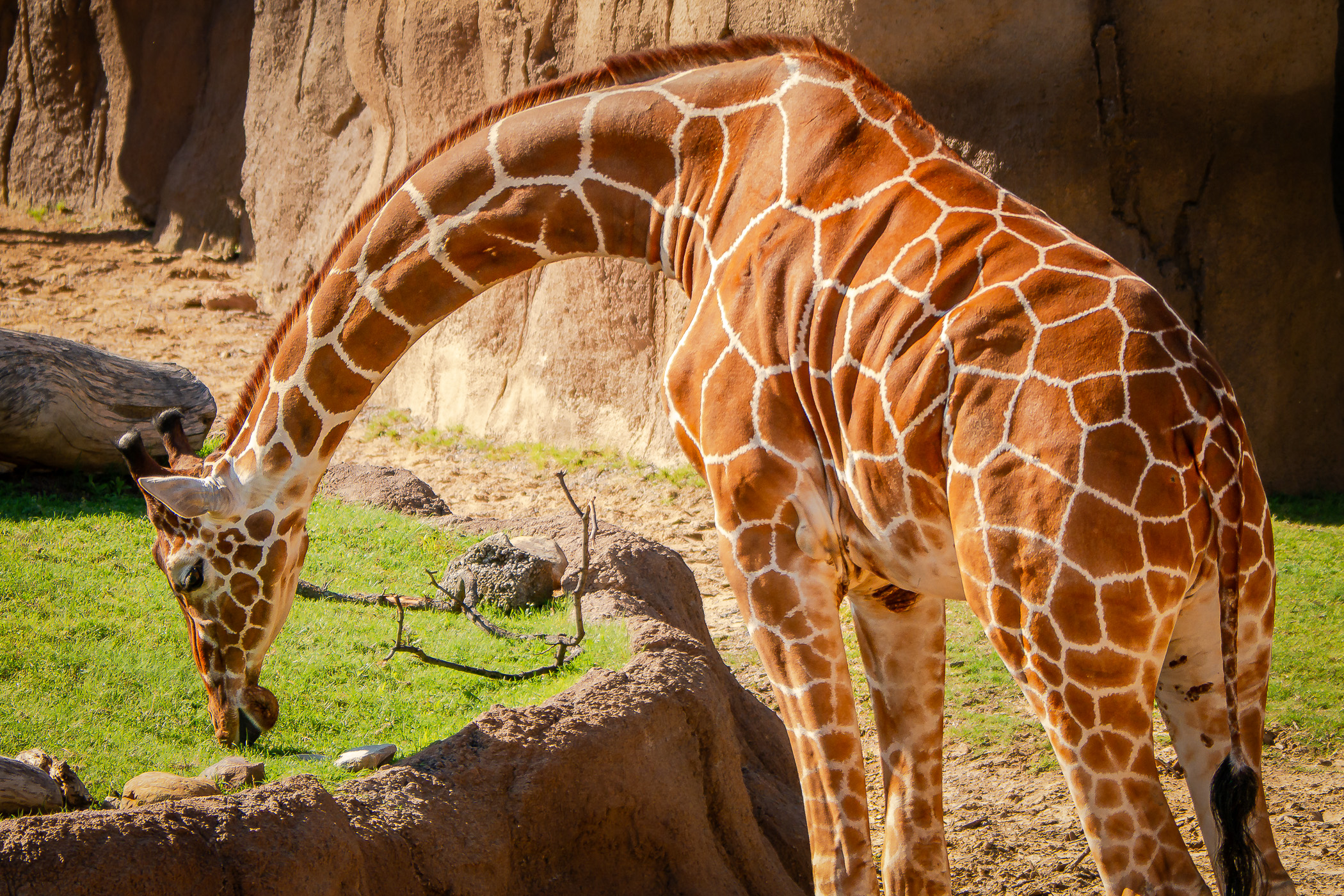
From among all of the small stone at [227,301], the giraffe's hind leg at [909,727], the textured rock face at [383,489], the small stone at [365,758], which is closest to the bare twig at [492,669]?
the small stone at [365,758]

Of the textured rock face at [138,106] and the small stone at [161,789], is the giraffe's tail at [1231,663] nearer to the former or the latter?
the small stone at [161,789]

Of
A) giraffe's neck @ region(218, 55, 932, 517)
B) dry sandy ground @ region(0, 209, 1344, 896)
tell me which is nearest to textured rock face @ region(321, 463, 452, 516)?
dry sandy ground @ region(0, 209, 1344, 896)

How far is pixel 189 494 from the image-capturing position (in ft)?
12.5

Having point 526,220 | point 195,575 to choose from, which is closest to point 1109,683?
point 526,220

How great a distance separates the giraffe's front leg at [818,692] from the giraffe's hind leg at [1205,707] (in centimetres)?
81

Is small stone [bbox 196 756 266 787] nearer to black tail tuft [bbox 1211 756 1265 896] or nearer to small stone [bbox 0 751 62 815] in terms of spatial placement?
small stone [bbox 0 751 62 815]

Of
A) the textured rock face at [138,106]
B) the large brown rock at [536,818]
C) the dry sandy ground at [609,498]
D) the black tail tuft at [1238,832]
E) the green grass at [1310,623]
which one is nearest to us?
the black tail tuft at [1238,832]

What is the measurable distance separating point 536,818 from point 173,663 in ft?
6.15

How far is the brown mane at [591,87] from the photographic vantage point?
11.2ft

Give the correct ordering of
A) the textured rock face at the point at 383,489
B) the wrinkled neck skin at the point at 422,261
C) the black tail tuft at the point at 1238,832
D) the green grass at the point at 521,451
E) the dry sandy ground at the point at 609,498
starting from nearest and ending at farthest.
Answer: the black tail tuft at the point at 1238,832
the wrinkled neck skin at the point at 422,261
the dry sandy ground at the point at 609,498
the textured rock face at the point at 383,489
the green grass at the point at 521,451

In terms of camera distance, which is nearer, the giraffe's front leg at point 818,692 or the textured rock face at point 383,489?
the giraffe's front leg at point 818,692

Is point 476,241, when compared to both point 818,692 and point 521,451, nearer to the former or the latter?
point 818,692

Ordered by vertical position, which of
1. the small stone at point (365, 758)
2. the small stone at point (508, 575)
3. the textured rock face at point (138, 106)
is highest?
the textured rock face at point (138, 106)

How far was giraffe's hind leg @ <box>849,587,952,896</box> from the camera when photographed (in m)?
3.33
